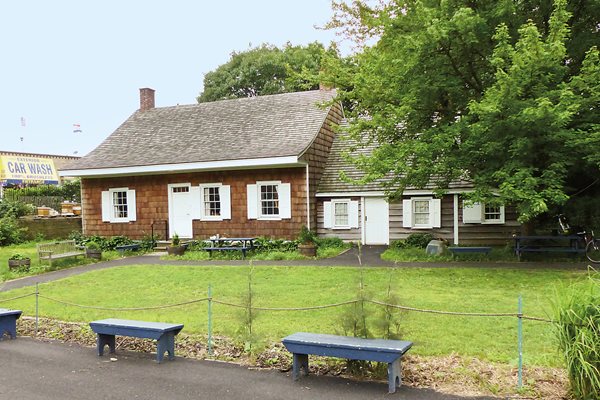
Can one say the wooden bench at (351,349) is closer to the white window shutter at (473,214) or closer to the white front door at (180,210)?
the white window shutter at (473,214)

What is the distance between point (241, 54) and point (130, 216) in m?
24.5

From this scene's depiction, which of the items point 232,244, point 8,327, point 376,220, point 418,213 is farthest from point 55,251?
point 418,213

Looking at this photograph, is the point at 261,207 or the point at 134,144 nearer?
the point at 261,207

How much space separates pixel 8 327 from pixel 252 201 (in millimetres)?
12199

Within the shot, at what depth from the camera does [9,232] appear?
23203 mm

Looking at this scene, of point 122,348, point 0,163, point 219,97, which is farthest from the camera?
point 219,97

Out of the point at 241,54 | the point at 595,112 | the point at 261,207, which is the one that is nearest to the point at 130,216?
the point at 261,207

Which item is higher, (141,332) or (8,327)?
(141,332)

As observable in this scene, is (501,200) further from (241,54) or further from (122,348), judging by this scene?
(241,54)

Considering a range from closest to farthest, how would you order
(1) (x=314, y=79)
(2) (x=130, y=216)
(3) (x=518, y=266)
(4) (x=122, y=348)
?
(4) (x=122, y=348) → (3) (x=518, y=266) → (1) (x=314, y=79) → (2) (x=130, y=216)

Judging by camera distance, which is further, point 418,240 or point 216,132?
point 216,132

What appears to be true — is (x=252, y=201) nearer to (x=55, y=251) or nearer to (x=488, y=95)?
(x=55, y=251)

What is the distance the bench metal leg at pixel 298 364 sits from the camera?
590 cm

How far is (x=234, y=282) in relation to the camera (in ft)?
Result: 41.2
